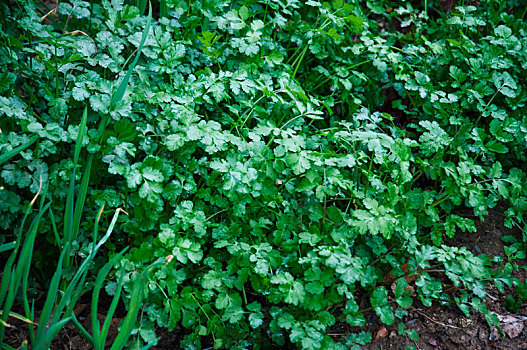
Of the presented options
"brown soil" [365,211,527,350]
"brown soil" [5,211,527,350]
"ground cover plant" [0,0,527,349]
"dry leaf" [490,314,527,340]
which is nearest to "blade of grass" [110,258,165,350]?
"ground cover plant" [0,0,527,349]

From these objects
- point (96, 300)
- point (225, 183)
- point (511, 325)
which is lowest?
point (511, 325)

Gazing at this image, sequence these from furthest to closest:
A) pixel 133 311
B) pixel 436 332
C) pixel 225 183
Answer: pixel 436 332 < pixel 225 183 < pixel 133 311

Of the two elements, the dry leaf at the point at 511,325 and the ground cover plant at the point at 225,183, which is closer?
the ground cover plant at the point at 225,183

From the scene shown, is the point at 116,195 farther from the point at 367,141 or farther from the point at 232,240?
the point at 367,141

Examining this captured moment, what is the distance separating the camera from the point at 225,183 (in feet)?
6.10

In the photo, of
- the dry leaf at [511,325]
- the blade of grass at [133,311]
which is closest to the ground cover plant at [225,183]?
the blade of grass at [133,311]

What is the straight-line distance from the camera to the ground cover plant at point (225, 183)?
A: 1.75 m

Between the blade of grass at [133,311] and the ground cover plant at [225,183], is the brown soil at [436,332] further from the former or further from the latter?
the blade of grass at [133,311]

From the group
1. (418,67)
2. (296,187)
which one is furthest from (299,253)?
(418,67)

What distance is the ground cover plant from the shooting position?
5.74ft

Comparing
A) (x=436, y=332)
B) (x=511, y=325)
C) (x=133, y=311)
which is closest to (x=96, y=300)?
(x=133, y=311)

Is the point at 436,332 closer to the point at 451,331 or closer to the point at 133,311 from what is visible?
the point at 451,331

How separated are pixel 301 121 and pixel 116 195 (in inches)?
37.1

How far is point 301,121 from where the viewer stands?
2.31 meters
